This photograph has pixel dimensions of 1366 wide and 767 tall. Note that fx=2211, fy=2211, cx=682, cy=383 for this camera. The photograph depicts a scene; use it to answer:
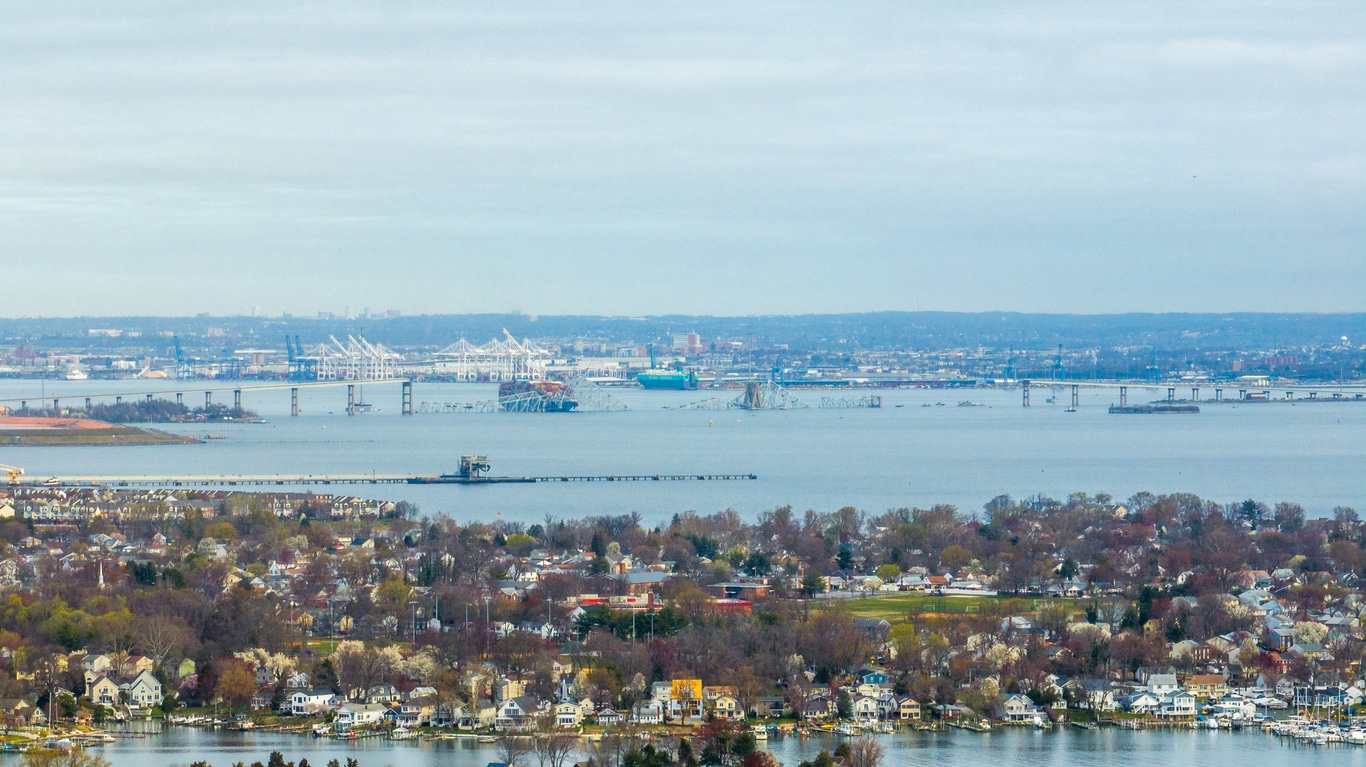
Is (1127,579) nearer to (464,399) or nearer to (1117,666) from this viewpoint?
(1117,666)

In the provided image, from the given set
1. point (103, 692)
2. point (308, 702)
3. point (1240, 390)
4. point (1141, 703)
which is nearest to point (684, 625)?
point (308, 702)

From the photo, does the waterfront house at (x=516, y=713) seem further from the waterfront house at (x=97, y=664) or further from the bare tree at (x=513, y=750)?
the waterfront house at (x=97, y=664)

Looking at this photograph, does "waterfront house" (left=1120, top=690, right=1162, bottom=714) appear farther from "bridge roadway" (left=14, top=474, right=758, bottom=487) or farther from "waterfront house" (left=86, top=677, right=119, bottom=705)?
"bridge roadway" (left=14, top=474, right=758, bottom=487)

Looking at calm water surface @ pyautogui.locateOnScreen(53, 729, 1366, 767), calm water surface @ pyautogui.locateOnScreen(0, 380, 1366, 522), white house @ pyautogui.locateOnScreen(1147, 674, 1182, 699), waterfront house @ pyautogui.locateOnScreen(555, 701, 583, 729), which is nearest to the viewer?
calm water surface @ pyautogui.locateOnScreen(53, 729, 1366, 767)

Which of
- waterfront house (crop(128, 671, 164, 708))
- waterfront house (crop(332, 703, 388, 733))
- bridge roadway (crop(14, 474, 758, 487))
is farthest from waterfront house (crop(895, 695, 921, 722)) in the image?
bridge roadway (crop(14, 474, 758, 487))

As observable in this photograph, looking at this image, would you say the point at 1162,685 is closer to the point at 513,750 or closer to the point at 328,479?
the point at 513,750

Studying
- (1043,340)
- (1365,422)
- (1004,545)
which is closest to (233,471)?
(1004,545)
